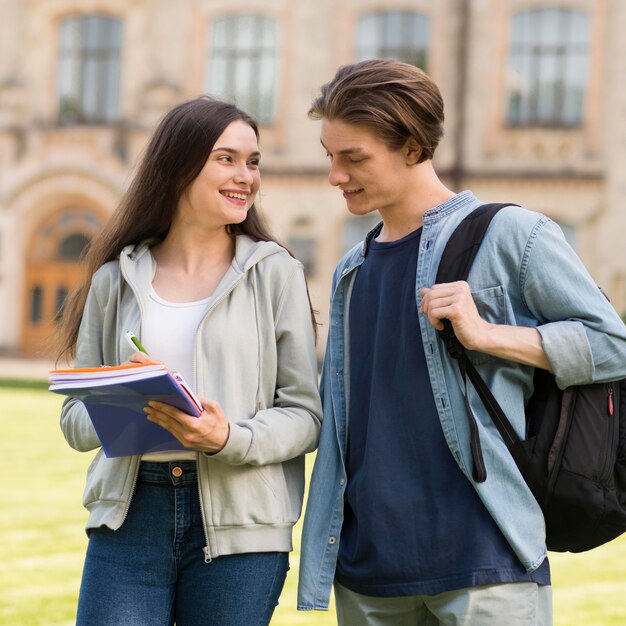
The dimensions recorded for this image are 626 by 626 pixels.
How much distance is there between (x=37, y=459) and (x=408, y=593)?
9230 mm

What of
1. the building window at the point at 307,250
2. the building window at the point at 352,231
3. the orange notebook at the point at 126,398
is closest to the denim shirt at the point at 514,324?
the orange notebook at the point at 126,398

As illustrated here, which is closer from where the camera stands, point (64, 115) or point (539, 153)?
point (539, 153)

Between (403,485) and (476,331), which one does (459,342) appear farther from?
(403,485)

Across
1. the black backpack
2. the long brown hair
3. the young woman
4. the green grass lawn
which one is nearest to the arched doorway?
the green grass lawn

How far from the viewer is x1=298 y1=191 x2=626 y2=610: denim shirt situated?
2.89m

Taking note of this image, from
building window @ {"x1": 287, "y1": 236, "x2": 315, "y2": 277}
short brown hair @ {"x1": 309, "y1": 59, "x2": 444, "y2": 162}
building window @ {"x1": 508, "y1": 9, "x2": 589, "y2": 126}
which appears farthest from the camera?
building window @ {"x1": 287, "y1": 236, "x2": 315, "y2": 277}

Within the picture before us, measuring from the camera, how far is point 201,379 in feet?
10.4

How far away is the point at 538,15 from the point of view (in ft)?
82.5

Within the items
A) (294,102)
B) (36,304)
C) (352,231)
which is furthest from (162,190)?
(36,304)

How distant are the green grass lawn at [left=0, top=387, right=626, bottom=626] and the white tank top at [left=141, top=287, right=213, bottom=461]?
3007 mm

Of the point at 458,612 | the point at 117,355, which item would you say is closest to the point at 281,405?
the point at 117,355

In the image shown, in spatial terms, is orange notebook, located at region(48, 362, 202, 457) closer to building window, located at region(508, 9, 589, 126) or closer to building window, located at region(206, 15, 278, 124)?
building window, located at region(508, 9, 589, 126)

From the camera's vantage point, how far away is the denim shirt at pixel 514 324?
9.50ft

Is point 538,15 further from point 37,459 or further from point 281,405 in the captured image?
point 281,405
